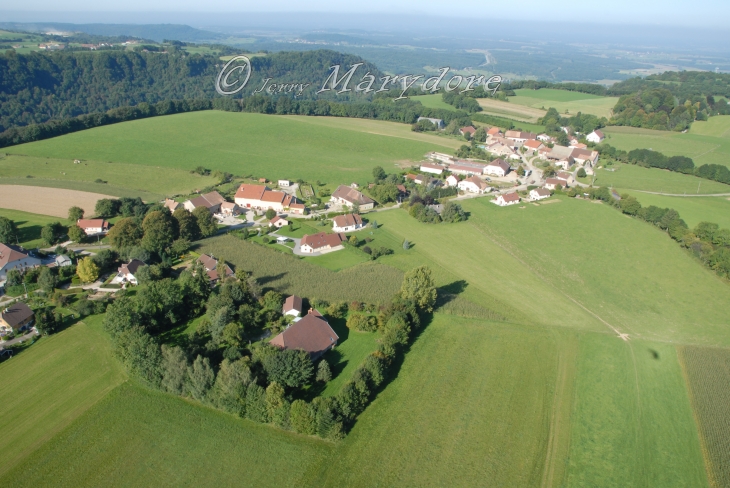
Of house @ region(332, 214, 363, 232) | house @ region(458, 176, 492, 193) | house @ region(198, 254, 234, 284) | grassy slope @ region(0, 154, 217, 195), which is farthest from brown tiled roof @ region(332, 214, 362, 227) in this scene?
grassy slope @ region(0, 154, 217, 195)

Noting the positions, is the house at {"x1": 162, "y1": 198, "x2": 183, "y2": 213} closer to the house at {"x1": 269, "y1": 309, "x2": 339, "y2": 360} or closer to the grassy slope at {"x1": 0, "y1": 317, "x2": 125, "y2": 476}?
the grassy slope at {"x1": 0, "y1": 317, "x2": 125, "y2": 476}

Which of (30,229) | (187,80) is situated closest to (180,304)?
(30,229)

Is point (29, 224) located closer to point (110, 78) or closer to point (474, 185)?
point (474, 185)

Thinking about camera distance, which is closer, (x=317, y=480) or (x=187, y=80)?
(x=317, y=480)

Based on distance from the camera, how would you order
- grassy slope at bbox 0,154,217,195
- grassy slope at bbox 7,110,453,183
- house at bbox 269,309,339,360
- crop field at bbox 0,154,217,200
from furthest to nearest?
grassy slope at bbox 7,110,453,183 → grassy slope at bbox 0,154,217,195 → crop field at bbox 0,154,217,200 → house at bbox 269,309,339,360

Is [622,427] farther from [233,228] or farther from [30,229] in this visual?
[30,229]
